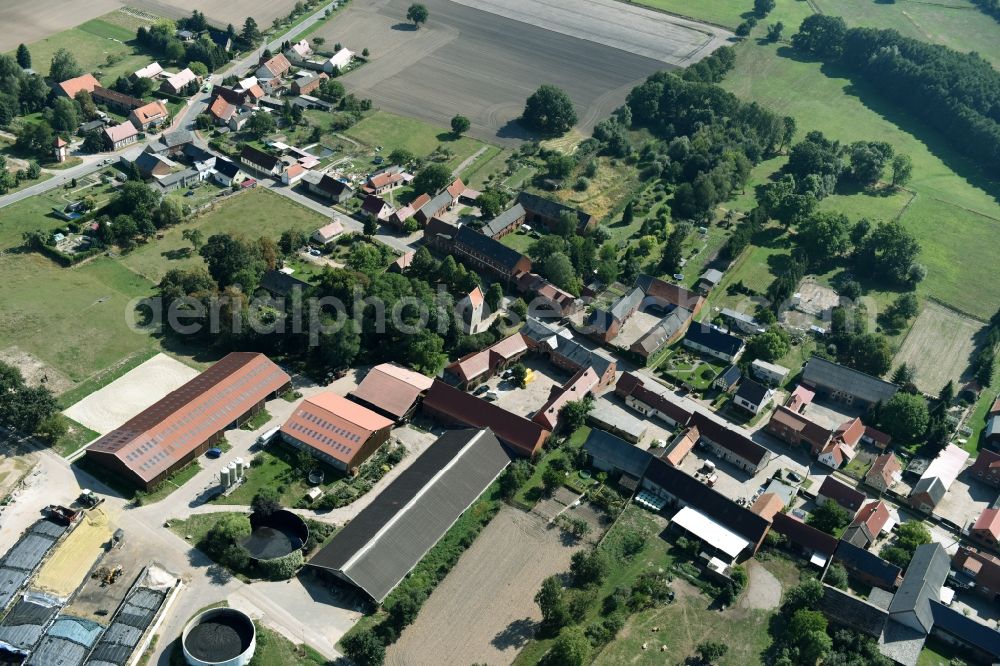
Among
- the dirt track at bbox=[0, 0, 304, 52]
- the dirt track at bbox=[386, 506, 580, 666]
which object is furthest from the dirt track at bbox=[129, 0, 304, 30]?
the dirt track at bbox=[386, 506, 580, 666]

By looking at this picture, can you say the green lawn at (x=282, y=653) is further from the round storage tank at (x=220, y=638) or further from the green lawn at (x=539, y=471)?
the green lawn at (x=539, y=471)

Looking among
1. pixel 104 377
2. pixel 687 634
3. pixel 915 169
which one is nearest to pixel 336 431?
pixel 104 377

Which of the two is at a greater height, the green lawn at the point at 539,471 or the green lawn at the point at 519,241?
the green lawn at the point at 519,241

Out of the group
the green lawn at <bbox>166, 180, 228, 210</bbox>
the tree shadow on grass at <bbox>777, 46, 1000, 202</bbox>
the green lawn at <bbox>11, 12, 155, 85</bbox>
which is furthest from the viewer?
the green lawn at <bbox>11, 12, 155, 85</bbox>

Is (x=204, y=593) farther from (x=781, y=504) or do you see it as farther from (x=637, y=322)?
(x=637, y=322)

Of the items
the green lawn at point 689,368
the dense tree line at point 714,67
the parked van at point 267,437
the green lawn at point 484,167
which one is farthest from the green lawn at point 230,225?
the dense tree line at point 714,67

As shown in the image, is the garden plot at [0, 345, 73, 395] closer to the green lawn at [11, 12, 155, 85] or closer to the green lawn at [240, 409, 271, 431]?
the green lawn at [240, 409, 271, 431]
